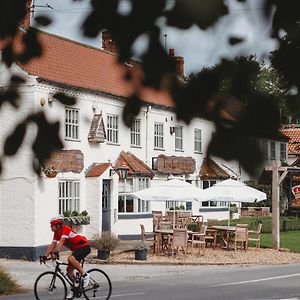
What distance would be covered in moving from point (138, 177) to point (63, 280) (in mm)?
15827

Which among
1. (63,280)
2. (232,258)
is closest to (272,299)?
(63,280)

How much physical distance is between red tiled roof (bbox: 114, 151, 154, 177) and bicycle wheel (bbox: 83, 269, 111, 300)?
559 inches

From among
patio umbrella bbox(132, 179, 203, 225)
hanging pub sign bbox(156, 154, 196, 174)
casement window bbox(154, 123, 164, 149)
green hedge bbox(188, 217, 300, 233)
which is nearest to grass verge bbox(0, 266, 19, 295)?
→ patio umbrella bbox(132, 179, 203, 225)

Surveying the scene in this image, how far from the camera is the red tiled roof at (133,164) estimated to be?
97.8ft

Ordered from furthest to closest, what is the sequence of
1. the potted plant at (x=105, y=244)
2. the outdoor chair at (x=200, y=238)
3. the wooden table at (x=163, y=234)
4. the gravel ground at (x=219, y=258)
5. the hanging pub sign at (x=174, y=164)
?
the hanging pub sign at (x=174, y=164) < the outdoor chair at (x=200, y=238) < the wooden table at (x=163, y=234) < the gravel ground at (x=219, y=258) < the potted plant at (x=105, y=244)

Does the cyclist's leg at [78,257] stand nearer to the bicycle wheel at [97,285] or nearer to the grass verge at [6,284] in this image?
the bicycle wheel at [97,285]

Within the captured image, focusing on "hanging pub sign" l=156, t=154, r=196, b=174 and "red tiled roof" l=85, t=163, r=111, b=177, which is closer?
"red tiled roof" l=85, t=163, r=111, b=177

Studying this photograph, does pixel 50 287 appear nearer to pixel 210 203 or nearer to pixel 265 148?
pixel 265 148

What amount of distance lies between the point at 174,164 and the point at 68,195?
7.72m

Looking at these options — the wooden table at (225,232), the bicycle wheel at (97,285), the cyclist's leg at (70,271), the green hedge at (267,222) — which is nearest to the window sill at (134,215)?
the green hedge at (267,222)

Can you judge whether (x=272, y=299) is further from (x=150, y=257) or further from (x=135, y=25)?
(x=135, y=25)

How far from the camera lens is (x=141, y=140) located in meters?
31.3

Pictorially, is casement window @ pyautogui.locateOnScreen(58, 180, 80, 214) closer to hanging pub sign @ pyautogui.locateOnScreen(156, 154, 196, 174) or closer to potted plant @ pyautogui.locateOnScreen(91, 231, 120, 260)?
potted plant @ pyautogui.locateOnScreen(91, 231, 120, 260)

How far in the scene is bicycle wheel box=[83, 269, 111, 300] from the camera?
1487 centimetres
